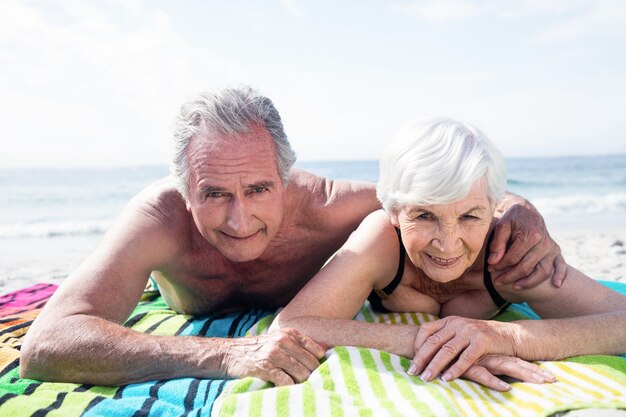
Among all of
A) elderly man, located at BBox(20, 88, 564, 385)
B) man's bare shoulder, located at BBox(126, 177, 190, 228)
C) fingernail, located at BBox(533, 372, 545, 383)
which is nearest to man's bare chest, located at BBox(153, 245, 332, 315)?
elderly man, located at BBox(20, 88, 564, 385)

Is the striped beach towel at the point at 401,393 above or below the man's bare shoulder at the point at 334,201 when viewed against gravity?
below

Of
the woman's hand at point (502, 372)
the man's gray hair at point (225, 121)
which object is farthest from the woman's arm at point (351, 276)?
the woman's hand at point (502, 372)

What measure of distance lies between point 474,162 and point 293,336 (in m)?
1.19

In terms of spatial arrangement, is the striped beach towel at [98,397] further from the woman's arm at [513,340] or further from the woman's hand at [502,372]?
the woman's hand at [502,372]

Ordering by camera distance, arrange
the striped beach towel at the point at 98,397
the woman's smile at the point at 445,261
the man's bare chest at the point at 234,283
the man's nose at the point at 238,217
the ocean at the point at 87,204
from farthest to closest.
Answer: the ocean at the point at 87,204 → the man's bare chest at the point at 234,283 → the man's nose at the point at 238,217 → the woman's smile at the point at 445,261 → the striped beach towel at the point at 98,397

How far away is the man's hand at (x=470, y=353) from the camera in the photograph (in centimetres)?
227

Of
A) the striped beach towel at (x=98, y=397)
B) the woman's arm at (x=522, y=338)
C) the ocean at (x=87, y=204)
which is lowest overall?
the ocean at (x=87, y=204)

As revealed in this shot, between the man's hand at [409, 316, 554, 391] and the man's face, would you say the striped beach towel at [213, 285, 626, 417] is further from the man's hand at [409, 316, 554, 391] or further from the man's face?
the man's face

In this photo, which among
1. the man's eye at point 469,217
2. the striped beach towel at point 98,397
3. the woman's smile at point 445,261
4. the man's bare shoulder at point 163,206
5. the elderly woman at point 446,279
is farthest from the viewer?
the man's bare shoulder at point 163,206

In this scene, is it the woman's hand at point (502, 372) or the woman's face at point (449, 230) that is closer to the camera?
the woman's hand at point (502, 372)

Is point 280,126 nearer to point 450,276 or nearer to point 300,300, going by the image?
point 300,300

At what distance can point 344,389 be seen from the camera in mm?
2154

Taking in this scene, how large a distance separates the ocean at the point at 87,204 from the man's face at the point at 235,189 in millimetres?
4622

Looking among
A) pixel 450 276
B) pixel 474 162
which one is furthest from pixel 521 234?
pixel 474 162
